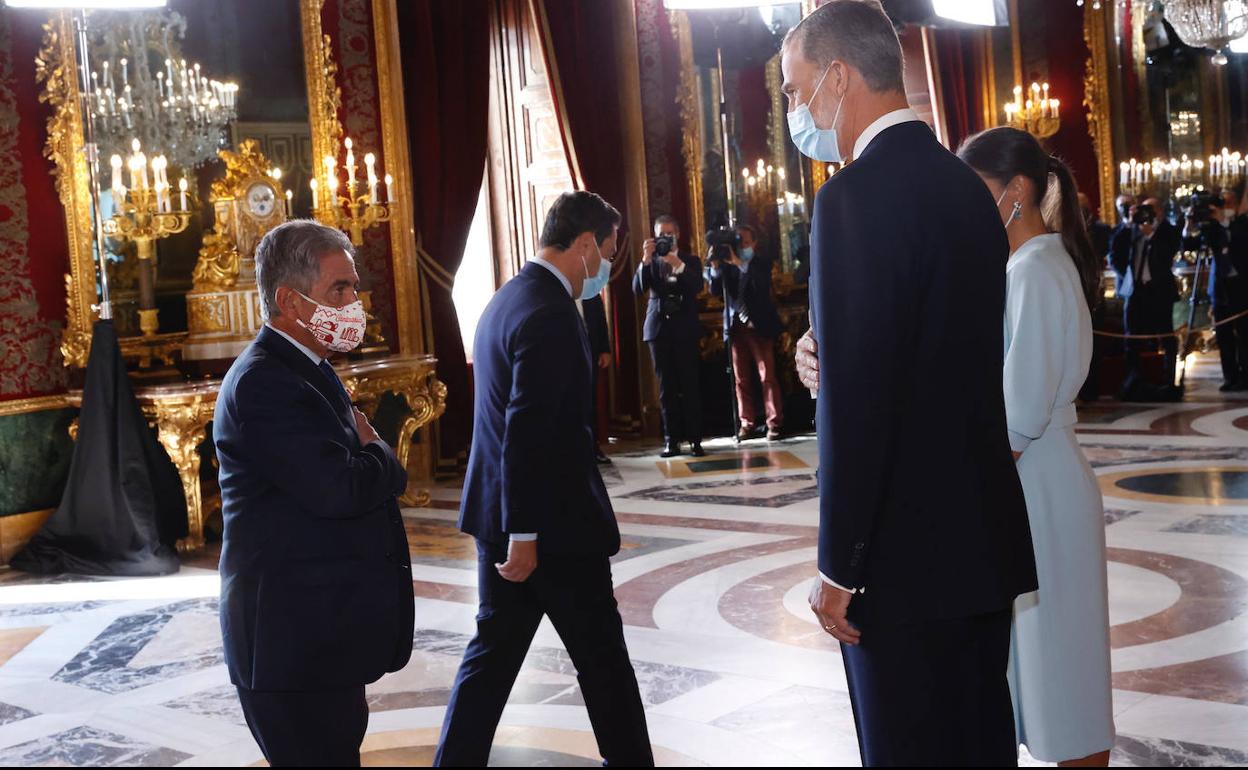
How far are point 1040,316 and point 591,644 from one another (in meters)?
1.23

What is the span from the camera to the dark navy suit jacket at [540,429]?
2.97 metres

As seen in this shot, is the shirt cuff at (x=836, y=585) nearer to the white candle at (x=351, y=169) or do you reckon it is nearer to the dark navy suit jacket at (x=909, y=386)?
the dark navy suit jacket at (x=909, y=386)

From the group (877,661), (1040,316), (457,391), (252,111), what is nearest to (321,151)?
(252,111)

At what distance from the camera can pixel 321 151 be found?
309 inches

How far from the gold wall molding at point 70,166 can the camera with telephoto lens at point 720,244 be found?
4.16 meters

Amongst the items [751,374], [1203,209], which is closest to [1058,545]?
[751,374]

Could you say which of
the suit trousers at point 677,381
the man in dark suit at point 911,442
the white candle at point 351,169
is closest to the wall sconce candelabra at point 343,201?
the white candle at point 351,169

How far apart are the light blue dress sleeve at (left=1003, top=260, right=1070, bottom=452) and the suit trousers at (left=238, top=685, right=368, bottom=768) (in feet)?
4.55

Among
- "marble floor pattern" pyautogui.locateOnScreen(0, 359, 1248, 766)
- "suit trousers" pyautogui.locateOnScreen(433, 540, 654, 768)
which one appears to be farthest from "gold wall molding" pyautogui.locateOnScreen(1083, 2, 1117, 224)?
"suit trousers" pyautogui.locateOnScreen(433, 540, 654, 768)

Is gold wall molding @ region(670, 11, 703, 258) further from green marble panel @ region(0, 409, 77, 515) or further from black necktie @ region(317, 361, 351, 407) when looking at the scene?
black necktie @ region(317, 361, 351, 407)

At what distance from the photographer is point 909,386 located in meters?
1.88

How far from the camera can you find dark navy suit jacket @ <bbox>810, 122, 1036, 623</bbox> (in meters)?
1.86

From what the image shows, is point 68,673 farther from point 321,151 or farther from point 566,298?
point 321,151

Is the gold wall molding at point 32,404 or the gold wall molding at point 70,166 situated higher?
the gold wall molding at point 70,166
